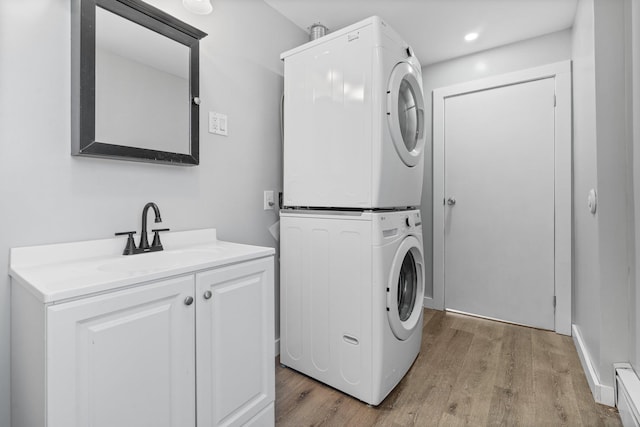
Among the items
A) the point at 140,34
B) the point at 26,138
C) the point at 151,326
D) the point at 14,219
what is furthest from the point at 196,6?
the point at 151,326

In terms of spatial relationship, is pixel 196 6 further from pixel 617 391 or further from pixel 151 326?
pixel 617 391

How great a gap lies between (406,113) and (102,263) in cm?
164

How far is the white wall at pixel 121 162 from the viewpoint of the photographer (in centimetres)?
108

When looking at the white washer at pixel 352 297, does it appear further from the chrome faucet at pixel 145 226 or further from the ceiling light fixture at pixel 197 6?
the ceiling light fixture at pixel 197 6

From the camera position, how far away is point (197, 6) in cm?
147

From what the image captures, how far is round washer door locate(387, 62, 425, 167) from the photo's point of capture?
1.56 metres

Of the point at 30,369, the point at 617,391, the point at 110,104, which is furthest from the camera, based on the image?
the point at 617,391

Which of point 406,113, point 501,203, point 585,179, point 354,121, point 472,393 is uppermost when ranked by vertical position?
point 406,113

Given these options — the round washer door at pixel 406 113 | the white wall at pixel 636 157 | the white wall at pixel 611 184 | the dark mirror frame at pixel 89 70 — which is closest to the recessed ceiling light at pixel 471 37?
the white wall at pixel 611 184

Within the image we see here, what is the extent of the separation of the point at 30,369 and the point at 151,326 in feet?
1.11

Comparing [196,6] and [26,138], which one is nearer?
[26,138]

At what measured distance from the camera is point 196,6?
1.46 m

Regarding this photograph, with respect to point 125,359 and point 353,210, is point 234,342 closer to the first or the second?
point 125,359

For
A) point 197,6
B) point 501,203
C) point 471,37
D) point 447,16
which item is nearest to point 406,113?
point 447,16
